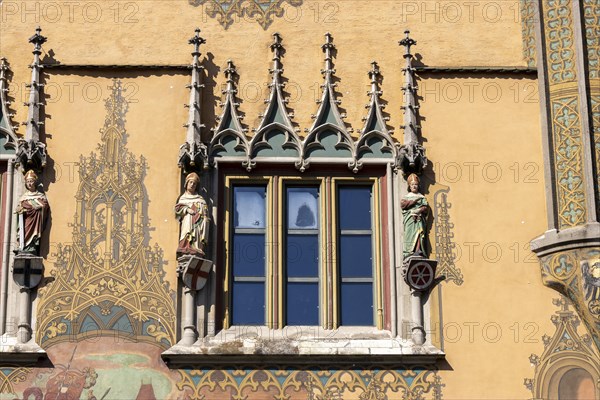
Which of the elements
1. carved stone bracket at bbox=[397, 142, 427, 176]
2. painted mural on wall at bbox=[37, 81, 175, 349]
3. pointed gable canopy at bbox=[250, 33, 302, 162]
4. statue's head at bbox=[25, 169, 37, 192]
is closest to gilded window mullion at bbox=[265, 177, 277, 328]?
pointed gable canopy at bbox=[250, 33, 302, 162]

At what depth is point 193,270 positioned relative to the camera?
15.8m

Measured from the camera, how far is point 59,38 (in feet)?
55.7

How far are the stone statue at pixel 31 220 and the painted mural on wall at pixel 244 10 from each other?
9.47ft

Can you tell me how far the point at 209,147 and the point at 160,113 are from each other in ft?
2.24

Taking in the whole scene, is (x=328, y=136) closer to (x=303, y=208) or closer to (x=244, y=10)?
(x=303, y=208)

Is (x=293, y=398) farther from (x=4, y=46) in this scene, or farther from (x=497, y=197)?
(x=4, y=46)

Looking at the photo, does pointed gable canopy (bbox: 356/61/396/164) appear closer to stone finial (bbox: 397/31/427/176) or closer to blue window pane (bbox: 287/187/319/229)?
stone finial (bbox: 397/31/427/176)

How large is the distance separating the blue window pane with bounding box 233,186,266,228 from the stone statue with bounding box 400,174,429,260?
4.98 ft

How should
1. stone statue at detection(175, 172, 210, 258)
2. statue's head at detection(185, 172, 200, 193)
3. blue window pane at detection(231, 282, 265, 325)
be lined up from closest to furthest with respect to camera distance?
1. stone statue at detection(175, 172, 210, 258)
2. blue window pane at detection(231, 282, 265, 325)
3. statue's head at detection(185, 172, 200, 193)

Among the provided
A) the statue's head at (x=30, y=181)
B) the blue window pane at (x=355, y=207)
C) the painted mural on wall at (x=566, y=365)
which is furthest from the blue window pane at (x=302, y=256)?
the statue's head at (x=30, y=181)

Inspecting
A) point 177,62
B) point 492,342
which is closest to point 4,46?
point 177,62

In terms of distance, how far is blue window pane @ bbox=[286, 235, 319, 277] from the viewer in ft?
53.2

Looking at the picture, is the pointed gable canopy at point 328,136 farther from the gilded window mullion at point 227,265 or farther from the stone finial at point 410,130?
the gilded window mullion at point 227,265

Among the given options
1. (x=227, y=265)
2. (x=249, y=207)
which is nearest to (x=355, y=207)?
(x=249, y=207)
